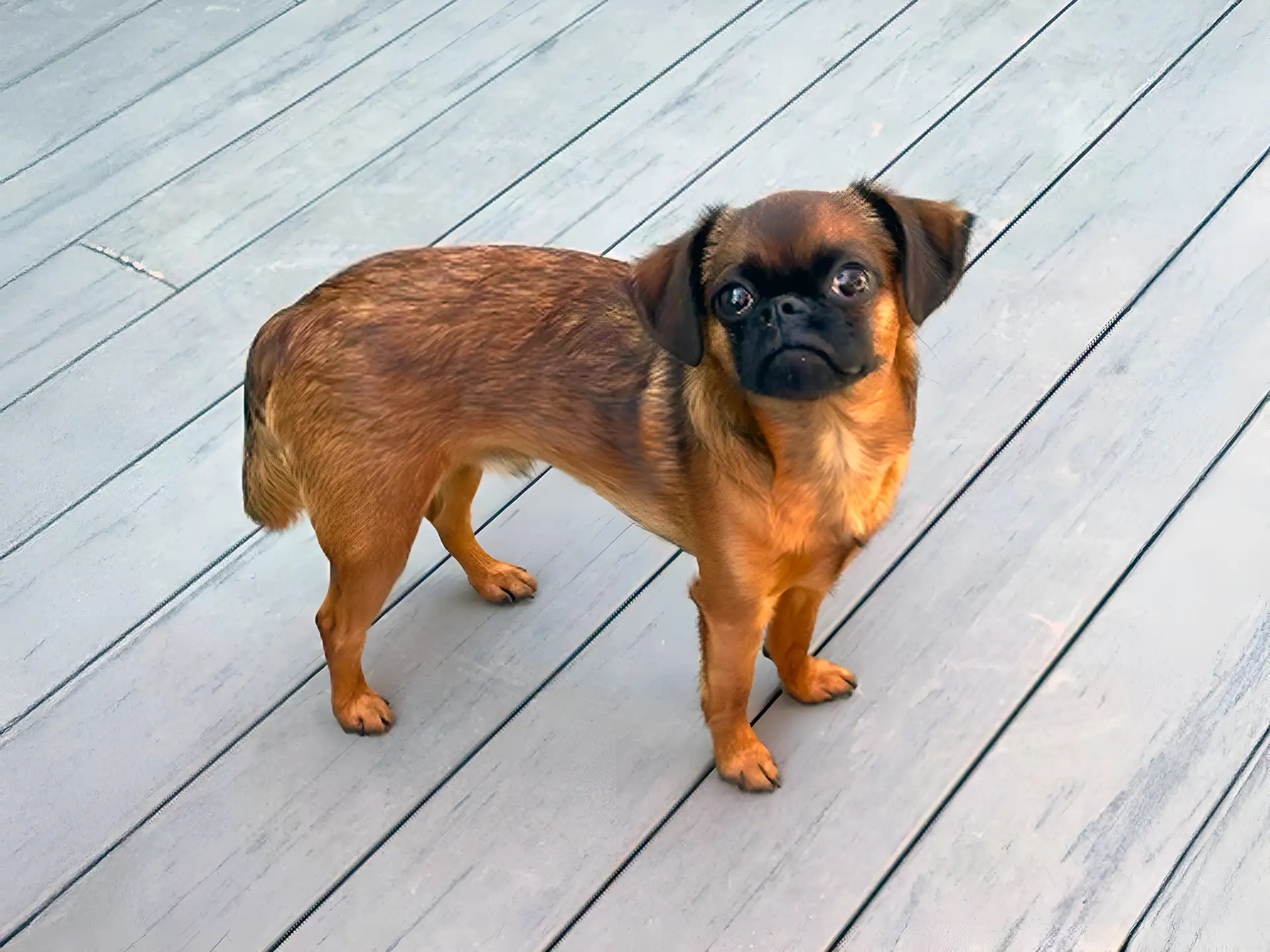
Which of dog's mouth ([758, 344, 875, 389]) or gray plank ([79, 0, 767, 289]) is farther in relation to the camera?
gray plank ([79, 0, 767, 289])

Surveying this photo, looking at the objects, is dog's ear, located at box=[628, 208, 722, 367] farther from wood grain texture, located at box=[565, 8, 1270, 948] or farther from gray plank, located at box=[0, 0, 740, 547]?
gray plank, located at box=[0, 0, 740, 547]

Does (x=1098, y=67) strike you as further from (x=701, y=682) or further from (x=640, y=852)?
(x=640, y=852)

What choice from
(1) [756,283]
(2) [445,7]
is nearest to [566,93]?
(2) [445,7]

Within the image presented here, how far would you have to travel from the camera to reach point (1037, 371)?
2.43 metres

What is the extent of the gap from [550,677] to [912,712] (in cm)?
54

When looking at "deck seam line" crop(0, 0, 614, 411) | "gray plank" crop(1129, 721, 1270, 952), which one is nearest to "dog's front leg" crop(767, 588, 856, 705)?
"gray plank" crop(1129, 721, 1270, 952)

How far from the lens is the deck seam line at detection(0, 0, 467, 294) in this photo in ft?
9.05

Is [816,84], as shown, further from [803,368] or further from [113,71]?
[803,368]

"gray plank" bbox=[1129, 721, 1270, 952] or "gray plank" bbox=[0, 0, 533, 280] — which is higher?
"gray plank" bbox=[0, 0, 533, 280]

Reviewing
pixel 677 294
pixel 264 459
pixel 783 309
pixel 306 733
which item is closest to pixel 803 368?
Answer: pixel 783 309

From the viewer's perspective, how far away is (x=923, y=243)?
5.09ft

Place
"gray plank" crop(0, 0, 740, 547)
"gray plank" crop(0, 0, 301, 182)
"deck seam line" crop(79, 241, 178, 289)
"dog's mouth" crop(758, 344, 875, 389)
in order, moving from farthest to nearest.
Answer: "gray plank" crop(0, 0, 301, 182)
"deck seam line" crop(79, 241, 178, 289)
"gray plank" crop(0, 0, 740, 547)
"dog's mouth" crop(758, 344, 875, 389)

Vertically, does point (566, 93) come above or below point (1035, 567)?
above

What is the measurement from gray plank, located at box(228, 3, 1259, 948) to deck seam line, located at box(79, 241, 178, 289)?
120 centimetres
